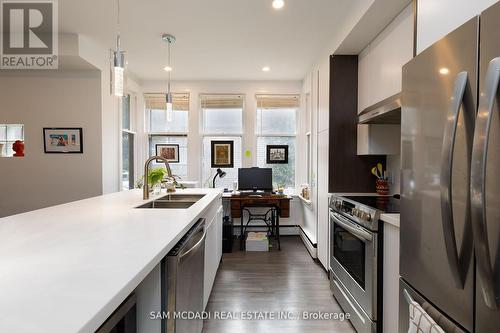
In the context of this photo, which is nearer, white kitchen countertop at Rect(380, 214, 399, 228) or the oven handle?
white kitchen countertop at Rect(380, 214, 399, 228)

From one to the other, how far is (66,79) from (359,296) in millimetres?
3965

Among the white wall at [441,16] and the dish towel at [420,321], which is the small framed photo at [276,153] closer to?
the white wall at [441,16]

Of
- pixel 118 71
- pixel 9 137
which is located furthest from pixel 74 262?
pixel 9 137

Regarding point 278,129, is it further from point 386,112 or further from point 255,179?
point 386,112

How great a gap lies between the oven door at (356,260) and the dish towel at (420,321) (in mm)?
589

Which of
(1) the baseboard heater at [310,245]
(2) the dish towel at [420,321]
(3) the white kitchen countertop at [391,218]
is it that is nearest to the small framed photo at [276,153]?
(1) the baseboard heater at [310,245]

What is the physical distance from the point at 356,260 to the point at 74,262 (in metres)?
1.79

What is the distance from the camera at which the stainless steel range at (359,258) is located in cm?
167

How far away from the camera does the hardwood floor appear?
6.68ft

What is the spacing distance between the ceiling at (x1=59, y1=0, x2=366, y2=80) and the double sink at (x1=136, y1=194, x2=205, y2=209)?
1.77 m

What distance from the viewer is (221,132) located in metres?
4.73

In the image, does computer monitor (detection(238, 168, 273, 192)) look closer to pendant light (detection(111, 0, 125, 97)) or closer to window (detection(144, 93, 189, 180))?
window (detection(144, 93, 189, 180))

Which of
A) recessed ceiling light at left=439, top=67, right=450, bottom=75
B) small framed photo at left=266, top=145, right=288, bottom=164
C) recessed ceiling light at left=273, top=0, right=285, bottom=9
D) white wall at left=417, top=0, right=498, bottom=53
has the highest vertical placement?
recessed ceiling light at left=273, top=0, right=285, bottom=9

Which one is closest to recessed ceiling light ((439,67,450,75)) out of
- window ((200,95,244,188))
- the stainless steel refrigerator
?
the stainless steel refrigerator
